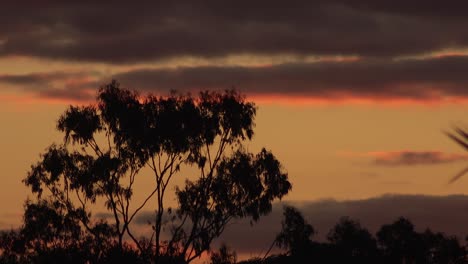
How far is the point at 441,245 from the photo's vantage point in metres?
138

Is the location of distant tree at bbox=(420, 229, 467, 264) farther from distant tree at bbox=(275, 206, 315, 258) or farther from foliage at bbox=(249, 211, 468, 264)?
distant tree at bbox=(275, 206, 315, 258)

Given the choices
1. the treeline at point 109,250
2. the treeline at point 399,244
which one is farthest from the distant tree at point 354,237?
the treeline at point 109,250

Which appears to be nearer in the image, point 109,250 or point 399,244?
point 109,250

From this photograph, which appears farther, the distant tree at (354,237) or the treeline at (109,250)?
the distant tree at (354,237)

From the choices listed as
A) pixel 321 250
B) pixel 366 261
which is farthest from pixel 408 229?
pixel 321 250

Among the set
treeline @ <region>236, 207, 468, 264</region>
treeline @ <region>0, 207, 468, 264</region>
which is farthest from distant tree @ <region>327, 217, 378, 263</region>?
treeline @ <region>0, 207, 468, 264</region>

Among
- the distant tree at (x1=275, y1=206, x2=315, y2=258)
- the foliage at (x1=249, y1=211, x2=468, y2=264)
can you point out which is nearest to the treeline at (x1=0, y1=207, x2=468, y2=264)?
the distant tree at (x1=275, y1=206, x2=315, y2=258)

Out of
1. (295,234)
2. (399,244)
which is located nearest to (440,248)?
(399,244)

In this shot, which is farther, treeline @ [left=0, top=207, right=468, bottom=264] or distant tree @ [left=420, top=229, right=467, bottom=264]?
distant tree @ [left=420, top=229, right=467, bottom=264]

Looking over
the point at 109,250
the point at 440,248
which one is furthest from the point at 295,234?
the point at 440,248

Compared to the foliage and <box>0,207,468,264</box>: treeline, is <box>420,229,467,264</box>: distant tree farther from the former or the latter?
<box>0,207,468,264</box>: treeline

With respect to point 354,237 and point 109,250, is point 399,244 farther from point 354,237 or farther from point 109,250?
point 109,250

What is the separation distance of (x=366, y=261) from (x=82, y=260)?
2862 cm

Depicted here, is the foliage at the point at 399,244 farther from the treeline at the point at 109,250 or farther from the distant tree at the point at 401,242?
the treeline at the point at 109,250
